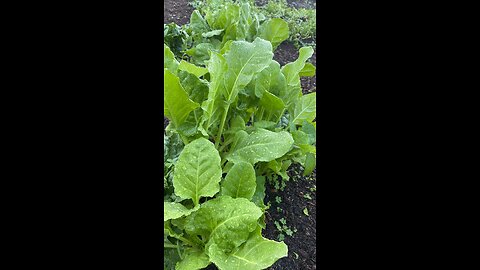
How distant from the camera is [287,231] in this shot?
95.7 inches

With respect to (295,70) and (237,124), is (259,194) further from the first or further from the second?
(295,70)

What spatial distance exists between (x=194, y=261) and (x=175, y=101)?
766 millimetres

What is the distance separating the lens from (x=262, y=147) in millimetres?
2168

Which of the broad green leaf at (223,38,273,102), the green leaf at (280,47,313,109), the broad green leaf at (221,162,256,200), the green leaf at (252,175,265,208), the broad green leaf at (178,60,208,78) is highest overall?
the broad green leaf at (223,38,273,102)

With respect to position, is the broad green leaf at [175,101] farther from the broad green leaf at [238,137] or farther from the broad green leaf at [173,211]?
the broad green leaf at [173,211]

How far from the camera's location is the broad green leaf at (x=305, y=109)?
2.60 m

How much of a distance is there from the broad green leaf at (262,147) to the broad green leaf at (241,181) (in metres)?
0.19

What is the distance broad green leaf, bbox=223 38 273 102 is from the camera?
7.24 feet

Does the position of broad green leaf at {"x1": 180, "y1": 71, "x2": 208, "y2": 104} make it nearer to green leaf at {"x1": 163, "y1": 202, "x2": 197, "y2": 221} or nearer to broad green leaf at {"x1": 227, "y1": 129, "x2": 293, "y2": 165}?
broad green leaf at {"x1": 227, "y1": 129, "x2": 293, "y2": 165}

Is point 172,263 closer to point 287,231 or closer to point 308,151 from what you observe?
point 287,231

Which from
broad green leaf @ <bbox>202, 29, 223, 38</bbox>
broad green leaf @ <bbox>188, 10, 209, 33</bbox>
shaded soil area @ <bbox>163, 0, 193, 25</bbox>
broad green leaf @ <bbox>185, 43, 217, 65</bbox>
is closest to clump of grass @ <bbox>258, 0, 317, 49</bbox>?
shaded soil area @ <bbox>163, 0, 193, 25</bbox>

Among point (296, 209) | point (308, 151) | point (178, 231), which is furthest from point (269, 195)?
point (178, 231)

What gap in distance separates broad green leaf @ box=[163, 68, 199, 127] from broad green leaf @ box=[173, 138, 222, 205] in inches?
11.3
